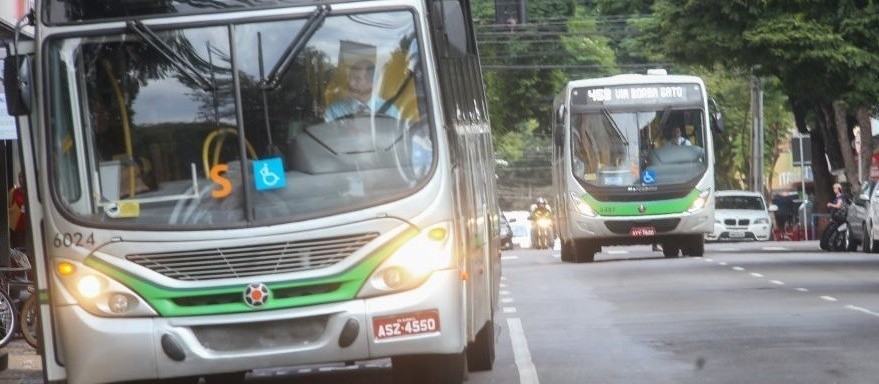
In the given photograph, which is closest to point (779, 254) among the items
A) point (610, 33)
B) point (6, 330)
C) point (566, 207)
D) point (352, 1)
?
point (566, 207)

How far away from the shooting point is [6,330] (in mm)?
17938

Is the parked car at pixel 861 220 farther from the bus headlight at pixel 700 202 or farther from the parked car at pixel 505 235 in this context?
the parked car at pixel 505 235

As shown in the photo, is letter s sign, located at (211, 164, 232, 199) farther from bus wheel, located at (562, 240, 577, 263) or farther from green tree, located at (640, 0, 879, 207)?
bus wheel, located at (562, 240, 577, 263)

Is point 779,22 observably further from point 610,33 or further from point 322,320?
point 322,320

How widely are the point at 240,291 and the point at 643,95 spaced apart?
76.4 ft

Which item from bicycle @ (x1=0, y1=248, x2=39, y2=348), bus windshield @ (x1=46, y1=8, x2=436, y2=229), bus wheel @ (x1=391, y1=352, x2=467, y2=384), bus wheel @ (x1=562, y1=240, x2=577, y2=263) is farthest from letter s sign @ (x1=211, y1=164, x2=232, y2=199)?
bus wheel @ (x1=562, y1=240, x2=577, y2=263)

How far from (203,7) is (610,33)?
137ft

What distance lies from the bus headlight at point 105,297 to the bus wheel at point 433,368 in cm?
163

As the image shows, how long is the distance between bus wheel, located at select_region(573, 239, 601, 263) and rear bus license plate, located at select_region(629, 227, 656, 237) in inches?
68.5

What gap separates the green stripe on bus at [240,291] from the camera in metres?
10.9

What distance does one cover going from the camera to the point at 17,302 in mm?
19391

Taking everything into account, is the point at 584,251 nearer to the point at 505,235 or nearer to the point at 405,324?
→ the point at 405,324

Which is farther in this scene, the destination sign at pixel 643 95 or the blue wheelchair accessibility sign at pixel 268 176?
the destination sign at pixel 643 95

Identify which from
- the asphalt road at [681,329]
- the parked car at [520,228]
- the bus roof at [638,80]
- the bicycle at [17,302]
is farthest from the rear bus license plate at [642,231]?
the parked car at [520,228]
